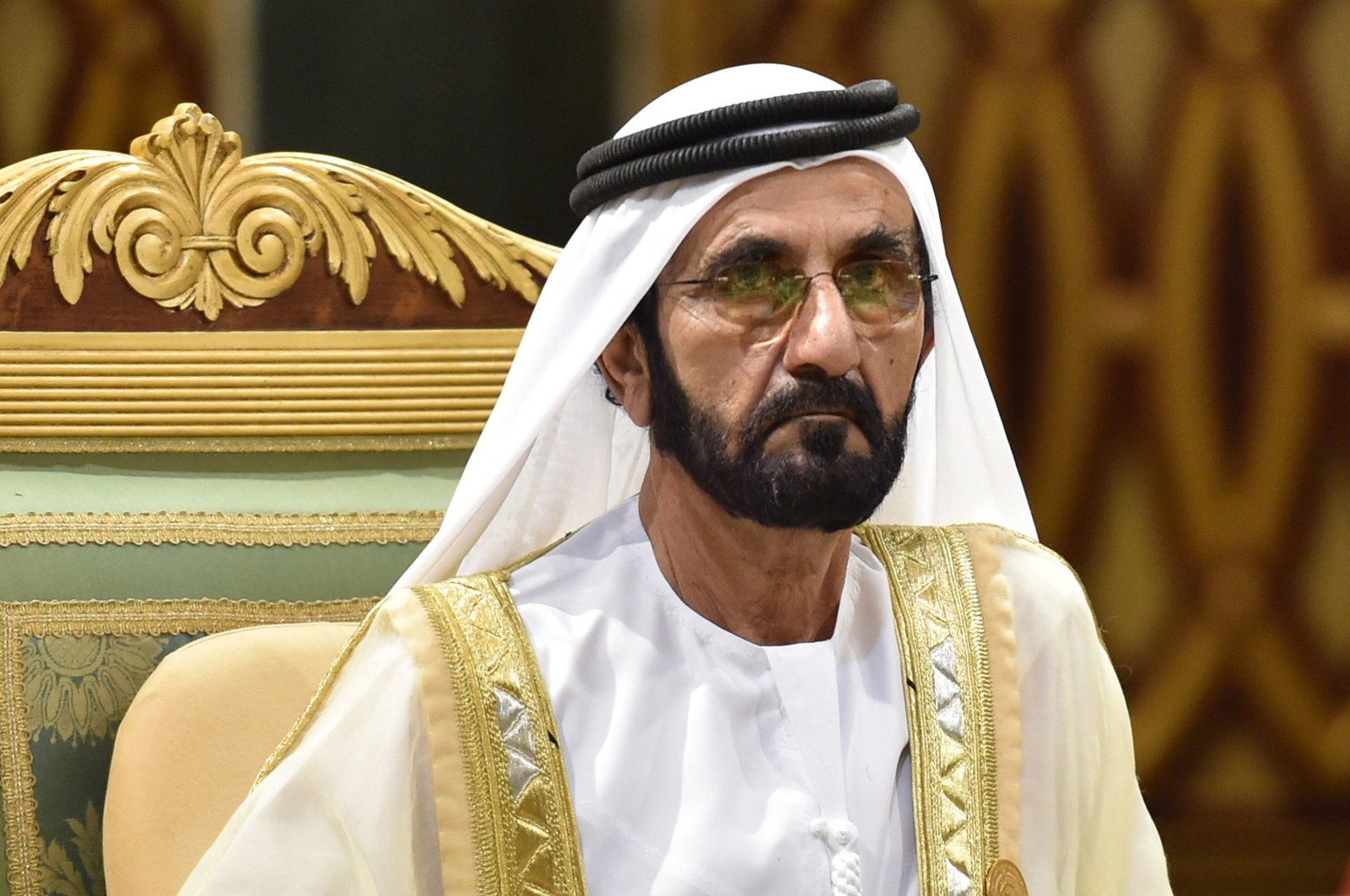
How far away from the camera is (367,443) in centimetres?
211

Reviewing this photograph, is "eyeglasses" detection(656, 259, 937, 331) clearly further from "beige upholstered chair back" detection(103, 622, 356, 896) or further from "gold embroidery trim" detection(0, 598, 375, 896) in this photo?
"gold embroidery trim" detection(0, 598, 375, 896)

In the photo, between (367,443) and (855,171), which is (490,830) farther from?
(367,443)

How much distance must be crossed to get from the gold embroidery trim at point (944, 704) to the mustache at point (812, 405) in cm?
26

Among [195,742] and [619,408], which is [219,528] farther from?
[619,408]

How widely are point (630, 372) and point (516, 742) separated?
38 cm

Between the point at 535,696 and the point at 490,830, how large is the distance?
125 mm

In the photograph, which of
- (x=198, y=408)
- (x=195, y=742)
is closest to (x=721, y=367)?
(x=195, y=742)

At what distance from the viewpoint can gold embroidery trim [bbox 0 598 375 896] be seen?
182 centimetres

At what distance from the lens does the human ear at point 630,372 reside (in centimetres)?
149

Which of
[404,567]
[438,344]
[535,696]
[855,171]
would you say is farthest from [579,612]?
[438,344]

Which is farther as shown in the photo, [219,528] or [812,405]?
[219,528]

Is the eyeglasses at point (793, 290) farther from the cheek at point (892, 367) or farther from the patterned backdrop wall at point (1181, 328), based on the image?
the patterned backdrop wall at point (1181, 328)

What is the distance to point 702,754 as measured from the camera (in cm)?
139

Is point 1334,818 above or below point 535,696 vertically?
below
